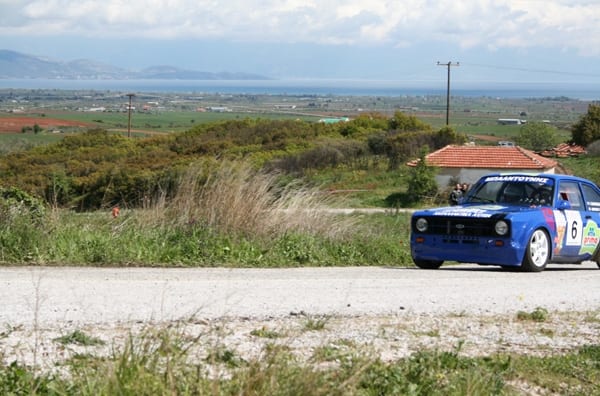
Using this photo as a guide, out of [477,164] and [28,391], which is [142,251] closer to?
[28,391]

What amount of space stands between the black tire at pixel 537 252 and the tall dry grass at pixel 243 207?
135 inches

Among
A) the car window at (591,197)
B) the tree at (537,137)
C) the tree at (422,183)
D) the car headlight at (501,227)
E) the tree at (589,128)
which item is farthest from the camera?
the tree at (537,137)

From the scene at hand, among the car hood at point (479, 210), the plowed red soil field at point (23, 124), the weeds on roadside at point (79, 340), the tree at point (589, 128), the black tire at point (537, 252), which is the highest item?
the car hood at point (479, 210)

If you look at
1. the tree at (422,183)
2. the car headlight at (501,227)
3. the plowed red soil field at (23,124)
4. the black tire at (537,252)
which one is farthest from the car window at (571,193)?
the plowed red soil field at (23,124)

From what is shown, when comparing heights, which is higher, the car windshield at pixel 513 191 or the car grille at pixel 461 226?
the car windshield at pixel 513 191

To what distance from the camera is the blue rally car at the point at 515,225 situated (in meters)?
13.7

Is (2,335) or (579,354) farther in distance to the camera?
(579,354)

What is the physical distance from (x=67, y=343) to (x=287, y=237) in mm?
7799

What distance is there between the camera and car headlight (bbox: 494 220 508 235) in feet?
44.5

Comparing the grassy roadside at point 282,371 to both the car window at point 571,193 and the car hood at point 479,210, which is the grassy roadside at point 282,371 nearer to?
the car hood at point 479,210

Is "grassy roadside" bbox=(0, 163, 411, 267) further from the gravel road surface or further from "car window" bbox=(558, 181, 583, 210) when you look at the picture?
"car window" bbox=(558, 181, 583, 210)

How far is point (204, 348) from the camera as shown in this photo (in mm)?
7125

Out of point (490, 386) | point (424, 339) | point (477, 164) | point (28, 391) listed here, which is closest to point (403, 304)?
point (424, 339)

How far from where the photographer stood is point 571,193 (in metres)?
15.1
